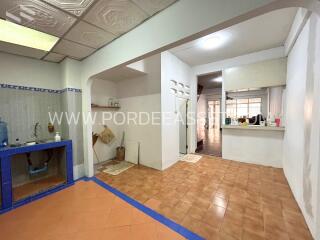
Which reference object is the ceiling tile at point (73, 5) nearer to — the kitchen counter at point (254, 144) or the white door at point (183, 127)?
the white door at point (183, 127)

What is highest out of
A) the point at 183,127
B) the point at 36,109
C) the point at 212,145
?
the point at 36,109

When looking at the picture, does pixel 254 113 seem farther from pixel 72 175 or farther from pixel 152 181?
pixel 72 175

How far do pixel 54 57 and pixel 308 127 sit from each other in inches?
168

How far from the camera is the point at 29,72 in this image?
2746 mm

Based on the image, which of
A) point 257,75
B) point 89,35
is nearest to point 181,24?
point 89,35

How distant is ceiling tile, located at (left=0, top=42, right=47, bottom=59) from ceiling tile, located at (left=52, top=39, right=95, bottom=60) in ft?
1.10

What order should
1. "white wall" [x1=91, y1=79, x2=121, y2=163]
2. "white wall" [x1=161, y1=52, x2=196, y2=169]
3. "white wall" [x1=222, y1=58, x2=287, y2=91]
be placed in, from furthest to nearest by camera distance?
1. "white wall" [x1=91, y1=79, x2=121, y2=163]
2. "white wall" [x1=161, y1=52, x2=196, y2=169]
3. "white wall" [x1=222, y1=58, x2=287, y2=91]

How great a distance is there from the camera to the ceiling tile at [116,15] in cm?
154

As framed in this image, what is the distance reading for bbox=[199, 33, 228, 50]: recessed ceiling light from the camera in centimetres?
285

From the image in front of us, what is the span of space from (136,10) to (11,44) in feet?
7.16

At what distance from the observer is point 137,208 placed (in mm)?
2047

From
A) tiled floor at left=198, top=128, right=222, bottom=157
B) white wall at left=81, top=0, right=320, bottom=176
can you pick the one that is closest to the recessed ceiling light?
white wall at left=81, top=0, right=320, bottom=176

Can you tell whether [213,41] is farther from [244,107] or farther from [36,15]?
[36,15]

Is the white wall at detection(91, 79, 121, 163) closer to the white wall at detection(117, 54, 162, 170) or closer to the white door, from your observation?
the white wall at detection(117, 54, 162, 170)
